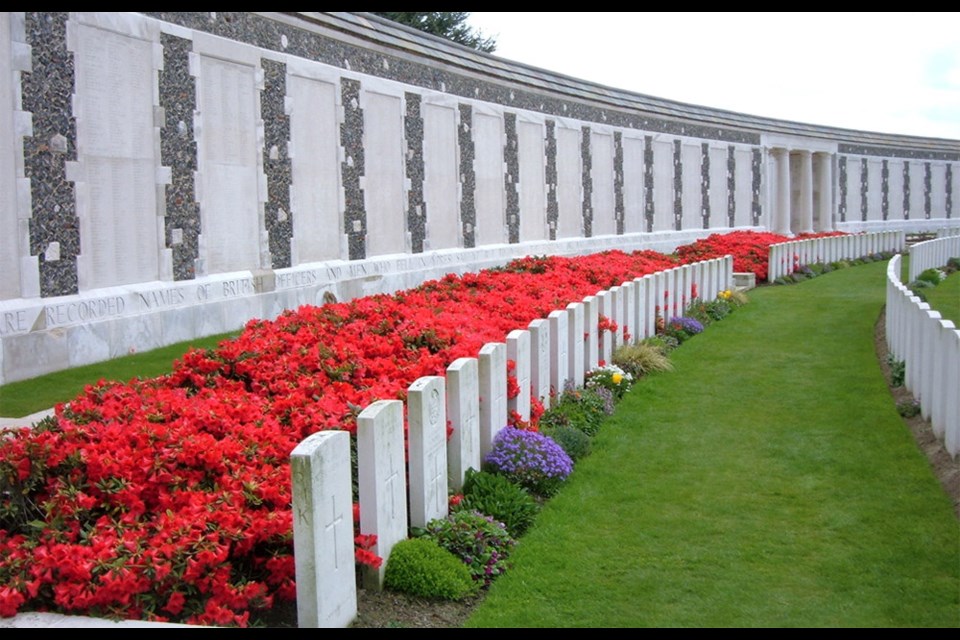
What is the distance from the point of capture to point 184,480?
4586 mm

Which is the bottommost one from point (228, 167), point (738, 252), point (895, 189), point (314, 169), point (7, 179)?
point (738, 252)

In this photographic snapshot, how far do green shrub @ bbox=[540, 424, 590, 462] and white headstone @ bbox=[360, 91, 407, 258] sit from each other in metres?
9.27

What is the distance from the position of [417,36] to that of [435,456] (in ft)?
46.0

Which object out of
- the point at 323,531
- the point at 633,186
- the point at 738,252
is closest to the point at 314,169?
the point at 323,531

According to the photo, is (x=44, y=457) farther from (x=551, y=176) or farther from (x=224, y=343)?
(x=551, y=176)

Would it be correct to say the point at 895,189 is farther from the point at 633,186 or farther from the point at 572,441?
the point at 572,441

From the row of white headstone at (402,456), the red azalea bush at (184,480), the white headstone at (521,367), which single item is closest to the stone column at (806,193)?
the row of white headstone at (402,456)

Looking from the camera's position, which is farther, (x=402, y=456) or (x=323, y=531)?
(x=402, y=456)

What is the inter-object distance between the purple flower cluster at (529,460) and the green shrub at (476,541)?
0.94 meters

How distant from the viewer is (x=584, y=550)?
207 inches

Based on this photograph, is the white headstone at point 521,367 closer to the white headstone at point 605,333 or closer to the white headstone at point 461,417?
the white headstone at point 461,417

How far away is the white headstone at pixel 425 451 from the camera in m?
5.14

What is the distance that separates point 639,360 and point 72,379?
19.1 ft

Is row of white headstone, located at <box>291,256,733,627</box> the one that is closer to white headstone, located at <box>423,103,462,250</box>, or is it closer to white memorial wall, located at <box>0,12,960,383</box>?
white memorial wall, located at <box>0,12,960,383</box>
